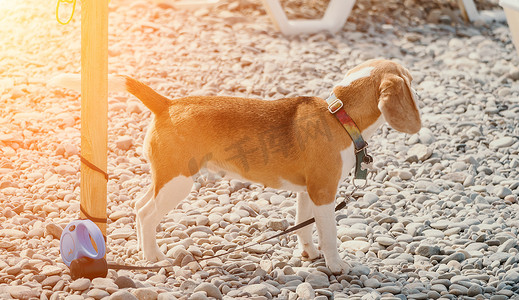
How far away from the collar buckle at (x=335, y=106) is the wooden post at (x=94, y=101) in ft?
3.71

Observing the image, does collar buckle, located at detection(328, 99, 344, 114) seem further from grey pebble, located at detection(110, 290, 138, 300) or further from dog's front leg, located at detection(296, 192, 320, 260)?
grey pebble, located at detection(110, 290, 138, 300)

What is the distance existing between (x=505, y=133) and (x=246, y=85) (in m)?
2.39

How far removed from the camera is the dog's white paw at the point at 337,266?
383 cm

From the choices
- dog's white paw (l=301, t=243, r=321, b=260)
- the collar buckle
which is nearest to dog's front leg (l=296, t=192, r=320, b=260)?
dog's white paw (l=301, t=243, r=321, b=260)

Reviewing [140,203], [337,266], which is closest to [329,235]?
[337,266]

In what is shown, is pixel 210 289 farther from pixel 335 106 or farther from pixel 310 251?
pixel 335 106

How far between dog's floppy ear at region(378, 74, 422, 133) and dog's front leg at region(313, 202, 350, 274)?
53cm

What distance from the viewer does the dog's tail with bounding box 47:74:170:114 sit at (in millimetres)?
3646

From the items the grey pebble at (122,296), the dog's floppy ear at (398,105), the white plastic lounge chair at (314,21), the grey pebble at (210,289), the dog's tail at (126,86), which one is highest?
the white plastic lounge chair at (314,21)

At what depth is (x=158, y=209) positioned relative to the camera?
3.68 metres

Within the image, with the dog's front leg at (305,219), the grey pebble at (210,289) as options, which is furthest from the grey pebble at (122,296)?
the dog's front leg at (305,219)

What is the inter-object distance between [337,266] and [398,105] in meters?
0.91

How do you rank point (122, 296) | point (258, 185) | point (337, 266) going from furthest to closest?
1. point (258, 185)
2. point (337, 266)
3. point (122, 296)

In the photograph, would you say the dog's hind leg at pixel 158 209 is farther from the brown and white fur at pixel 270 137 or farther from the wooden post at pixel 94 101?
the wooden post at pixel 94 101
